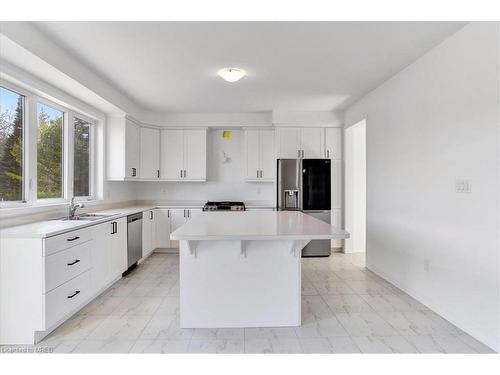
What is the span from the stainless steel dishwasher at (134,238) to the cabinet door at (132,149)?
0.73 m

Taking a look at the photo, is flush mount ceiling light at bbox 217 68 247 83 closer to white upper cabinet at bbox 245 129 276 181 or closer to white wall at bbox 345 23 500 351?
white wall at bbox 345 23 500 351

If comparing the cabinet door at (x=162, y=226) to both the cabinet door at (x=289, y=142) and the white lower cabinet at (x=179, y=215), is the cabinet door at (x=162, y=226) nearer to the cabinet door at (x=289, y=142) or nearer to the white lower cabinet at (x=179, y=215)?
the white lower cabinet at (x=179, y=215)

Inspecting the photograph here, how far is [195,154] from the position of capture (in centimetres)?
516

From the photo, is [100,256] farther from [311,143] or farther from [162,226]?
[311,143]

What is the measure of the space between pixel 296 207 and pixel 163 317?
9.30 ft

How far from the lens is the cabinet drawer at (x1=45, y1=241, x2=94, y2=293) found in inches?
87.8

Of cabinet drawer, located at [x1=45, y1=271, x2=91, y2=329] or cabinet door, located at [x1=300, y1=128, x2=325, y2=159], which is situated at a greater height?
cabinet door, located at [x1=300, y1=128, x2=325, y2=159]

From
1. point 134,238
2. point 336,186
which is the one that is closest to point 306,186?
point 336,186

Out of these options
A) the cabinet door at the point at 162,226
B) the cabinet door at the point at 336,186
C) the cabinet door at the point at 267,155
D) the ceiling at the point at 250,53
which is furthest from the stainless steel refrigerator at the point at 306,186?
the cabinet door at the point at 162,226

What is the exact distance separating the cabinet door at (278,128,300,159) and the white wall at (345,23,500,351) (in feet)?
5.00

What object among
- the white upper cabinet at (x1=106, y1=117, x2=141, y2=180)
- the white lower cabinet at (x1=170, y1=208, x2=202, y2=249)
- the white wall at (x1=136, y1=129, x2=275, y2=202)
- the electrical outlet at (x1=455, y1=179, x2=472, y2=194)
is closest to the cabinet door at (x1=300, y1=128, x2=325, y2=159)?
the white wall at (x1=136, y1=129, x2=275, y2=202)

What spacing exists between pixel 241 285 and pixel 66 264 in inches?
57.8

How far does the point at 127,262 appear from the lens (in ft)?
12.4
